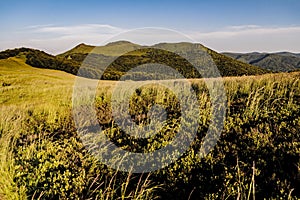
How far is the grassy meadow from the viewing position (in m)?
4.56

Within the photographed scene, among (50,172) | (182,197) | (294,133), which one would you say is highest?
(294,133)

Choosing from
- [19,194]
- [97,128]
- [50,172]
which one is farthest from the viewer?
[97,128]

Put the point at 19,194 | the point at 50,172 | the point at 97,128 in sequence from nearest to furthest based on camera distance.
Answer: the point at 19,194 → the point at 50,172 → the point at 97,128

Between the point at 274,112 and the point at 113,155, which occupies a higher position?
the point at 274,112

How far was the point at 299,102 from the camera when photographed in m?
6.94

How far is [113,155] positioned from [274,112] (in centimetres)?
362

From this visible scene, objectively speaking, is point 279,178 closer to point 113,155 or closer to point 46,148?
point 113,155

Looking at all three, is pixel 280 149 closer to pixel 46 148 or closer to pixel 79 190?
pixel 79 190

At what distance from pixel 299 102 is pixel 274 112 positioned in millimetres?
825

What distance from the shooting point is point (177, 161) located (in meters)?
5.56

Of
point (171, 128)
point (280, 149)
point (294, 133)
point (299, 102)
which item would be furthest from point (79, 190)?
point (299, 102)

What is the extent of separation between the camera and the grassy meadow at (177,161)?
15.0ft

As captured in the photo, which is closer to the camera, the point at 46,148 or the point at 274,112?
the point at 46,148

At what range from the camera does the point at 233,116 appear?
22.4 feet
